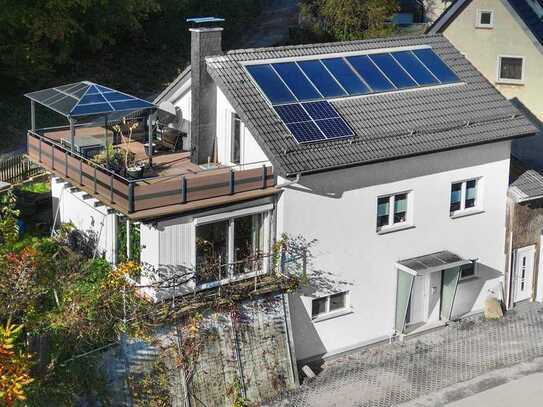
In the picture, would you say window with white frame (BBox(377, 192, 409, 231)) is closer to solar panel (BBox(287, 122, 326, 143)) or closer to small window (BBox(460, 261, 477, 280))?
solar panel (BBox(287, 122, 326, 143))

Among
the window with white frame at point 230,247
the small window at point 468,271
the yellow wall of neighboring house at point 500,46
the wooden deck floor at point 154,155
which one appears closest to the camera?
the window with white frame at point 230,247

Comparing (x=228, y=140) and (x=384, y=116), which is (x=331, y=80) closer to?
(x=384, y=116)

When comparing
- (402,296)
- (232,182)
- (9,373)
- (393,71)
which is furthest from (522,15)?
(9,373)

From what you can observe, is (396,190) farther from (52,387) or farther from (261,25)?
(261,25)

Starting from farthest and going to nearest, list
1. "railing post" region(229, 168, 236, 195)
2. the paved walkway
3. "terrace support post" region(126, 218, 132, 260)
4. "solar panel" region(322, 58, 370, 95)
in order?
"solar panel" region(322, 58, 370, 95) → the paved walkway → "terrace support post" region(126, 218, 132, 260) → "railing post" region(229, 168, 236, 195)

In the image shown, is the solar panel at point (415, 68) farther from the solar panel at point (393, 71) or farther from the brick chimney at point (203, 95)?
the brick chimney at point (203, 95)

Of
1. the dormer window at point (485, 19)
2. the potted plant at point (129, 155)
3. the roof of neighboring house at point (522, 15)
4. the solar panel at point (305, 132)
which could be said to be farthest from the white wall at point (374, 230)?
the dormer window at point (485, 19)

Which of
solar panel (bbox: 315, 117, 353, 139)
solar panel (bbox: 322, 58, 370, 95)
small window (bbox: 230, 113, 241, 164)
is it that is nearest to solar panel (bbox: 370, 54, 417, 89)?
solar panel (bbox: 322, 58, 370, 95)
